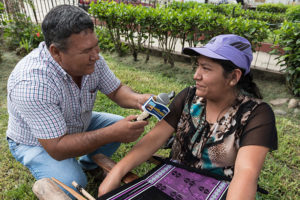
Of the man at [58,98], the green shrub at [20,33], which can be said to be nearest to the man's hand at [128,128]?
the man at [58,98]

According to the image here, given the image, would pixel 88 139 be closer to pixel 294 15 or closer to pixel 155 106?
pixel 155 106

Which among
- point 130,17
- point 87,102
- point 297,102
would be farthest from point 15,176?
point 297,102

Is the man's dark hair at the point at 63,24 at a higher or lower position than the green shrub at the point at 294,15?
higher

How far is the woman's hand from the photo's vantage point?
1.63 meters

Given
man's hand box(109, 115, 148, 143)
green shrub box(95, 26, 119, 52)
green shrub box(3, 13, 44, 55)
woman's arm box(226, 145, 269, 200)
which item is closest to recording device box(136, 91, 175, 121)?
man's hand box(109, 115, 148, 143)

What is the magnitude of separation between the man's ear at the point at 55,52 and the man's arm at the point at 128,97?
2.58ft

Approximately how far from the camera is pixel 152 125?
3656mm

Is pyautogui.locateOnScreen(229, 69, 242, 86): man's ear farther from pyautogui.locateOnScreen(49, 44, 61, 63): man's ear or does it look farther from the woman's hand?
pyautogui.locateOnScreen(49, 44, 61, 63): man's ear

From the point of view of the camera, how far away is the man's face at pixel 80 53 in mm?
1801

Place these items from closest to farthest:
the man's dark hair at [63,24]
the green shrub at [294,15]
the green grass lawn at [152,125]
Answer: the man's dark hair at [63,24], the green grass lawn at [152,125], the green shrub at [294,15]

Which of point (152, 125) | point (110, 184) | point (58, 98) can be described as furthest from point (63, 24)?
point (152, 125)

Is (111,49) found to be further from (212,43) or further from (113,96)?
(212,43)

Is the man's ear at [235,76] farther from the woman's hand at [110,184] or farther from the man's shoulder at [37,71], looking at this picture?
the man's shoulder at [37,71]

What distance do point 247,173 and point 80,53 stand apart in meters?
1.46
